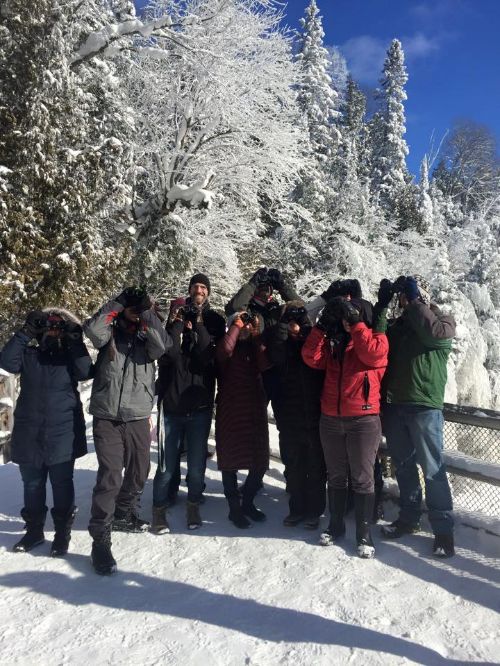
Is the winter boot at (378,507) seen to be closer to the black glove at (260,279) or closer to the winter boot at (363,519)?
the winter boot at (363,519)

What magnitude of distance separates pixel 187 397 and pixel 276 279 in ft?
4.06

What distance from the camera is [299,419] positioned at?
13.6ft

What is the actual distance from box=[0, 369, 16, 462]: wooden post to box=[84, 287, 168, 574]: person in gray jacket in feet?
11.1

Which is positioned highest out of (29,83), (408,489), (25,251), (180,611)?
(29,83)

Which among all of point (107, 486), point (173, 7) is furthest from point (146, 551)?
point (173, 7)

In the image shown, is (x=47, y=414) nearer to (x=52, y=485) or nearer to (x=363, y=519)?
(x=52, y=485)

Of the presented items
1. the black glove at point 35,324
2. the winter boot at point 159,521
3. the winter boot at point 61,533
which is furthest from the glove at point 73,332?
the winter boot at point 159,521

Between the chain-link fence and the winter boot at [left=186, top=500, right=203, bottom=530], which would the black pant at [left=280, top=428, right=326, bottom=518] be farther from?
the chain-link fence

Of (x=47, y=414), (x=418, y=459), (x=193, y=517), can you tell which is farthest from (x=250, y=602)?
(x=47, y=414)

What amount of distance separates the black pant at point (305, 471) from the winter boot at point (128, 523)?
3.97 feet

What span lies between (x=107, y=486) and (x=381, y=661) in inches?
81.5

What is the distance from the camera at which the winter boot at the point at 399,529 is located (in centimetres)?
392

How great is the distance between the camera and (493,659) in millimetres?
2615

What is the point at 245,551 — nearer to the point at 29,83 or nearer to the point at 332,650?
the point at 332,650
